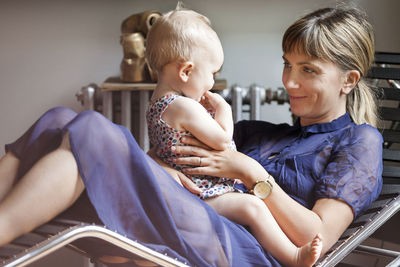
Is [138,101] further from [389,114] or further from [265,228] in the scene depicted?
[265,228]

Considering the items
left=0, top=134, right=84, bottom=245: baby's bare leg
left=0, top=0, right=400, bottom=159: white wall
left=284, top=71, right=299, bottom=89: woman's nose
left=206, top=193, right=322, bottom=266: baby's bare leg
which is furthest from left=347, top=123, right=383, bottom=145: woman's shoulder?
left=0, top=0, right=400, bottom=159: white wall

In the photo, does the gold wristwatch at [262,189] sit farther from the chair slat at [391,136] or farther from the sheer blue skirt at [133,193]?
the chair slat at [391,136]

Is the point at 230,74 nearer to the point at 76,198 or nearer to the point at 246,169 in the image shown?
the point at 246,169

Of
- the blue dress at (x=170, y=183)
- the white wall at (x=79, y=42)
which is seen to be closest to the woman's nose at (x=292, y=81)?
the blue dress at (x=170, y=183)

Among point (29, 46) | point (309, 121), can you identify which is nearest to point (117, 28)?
point (29, 46)

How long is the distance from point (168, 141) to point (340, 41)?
402mm

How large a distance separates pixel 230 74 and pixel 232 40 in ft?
0.37

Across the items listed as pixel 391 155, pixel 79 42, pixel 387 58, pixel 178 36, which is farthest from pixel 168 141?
pixel 79 42

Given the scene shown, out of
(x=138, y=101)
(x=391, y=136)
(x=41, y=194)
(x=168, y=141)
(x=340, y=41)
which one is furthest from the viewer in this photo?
(x=138, y=101)

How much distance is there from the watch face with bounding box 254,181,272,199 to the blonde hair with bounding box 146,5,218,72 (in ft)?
0.81

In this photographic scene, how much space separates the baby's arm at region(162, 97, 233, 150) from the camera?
0.91 meters

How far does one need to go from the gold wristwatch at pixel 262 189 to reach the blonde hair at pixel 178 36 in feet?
0.81

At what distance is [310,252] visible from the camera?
2.85ft

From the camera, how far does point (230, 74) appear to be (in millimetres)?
1854
